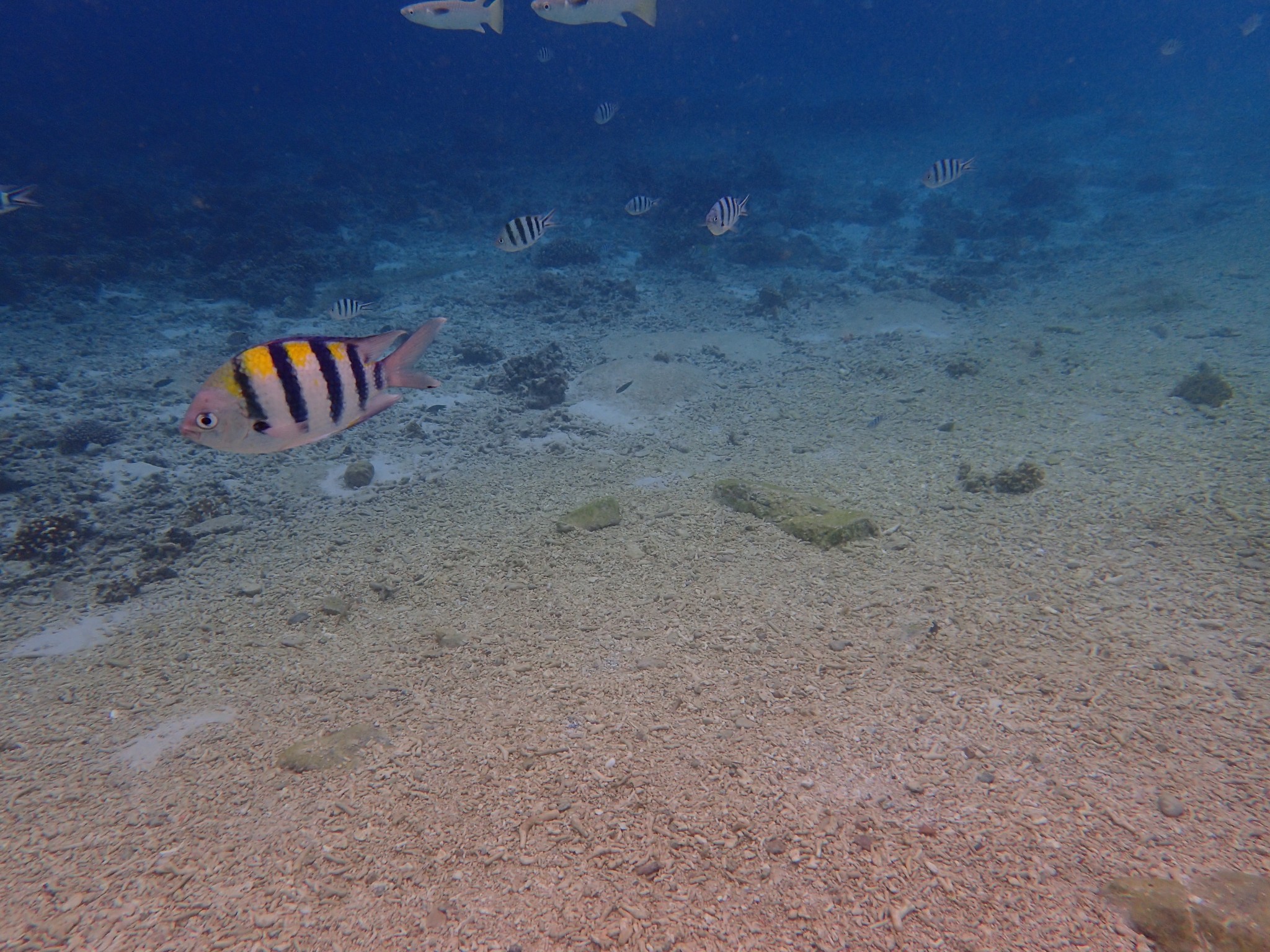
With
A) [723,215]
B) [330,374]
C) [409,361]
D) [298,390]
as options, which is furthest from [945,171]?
[298,390]

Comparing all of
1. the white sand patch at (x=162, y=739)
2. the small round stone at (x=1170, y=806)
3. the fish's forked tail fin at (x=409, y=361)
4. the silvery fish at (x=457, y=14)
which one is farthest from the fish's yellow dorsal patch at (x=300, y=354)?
the silvery fish at (x=457, y=14)

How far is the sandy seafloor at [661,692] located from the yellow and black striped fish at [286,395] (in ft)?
5.56

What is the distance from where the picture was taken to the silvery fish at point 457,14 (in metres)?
6.35

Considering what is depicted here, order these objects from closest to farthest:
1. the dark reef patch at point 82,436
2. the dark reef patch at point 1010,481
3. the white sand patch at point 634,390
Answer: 1. the dark reef patch at point 1010,481
2. the dark reef patch at point 82,436
3. the white sand patch at point 634,390

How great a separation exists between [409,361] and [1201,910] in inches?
141


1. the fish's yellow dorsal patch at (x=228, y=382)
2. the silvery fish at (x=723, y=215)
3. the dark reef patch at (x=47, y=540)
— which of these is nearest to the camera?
the fish's yellow dorsal patch at (x=228, y=382)

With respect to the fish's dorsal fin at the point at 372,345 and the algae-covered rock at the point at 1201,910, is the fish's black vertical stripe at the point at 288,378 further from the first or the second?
the algae-covered rock at the point at 1201,910

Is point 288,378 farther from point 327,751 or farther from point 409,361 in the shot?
point 327,751

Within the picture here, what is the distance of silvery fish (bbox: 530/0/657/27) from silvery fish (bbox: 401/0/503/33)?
52 cm

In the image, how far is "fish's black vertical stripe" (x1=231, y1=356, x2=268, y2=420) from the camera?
2.16 metres

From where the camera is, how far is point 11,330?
33.8 feet

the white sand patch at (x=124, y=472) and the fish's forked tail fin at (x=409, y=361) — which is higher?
the fish's forked tail fin at (x=409, y=361)

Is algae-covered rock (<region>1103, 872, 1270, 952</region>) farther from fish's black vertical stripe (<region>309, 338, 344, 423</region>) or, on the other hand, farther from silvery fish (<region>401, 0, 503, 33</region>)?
silvery fish (<region>401, 0, 503, 33</region>)

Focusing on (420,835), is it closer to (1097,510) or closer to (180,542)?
(180,542)
